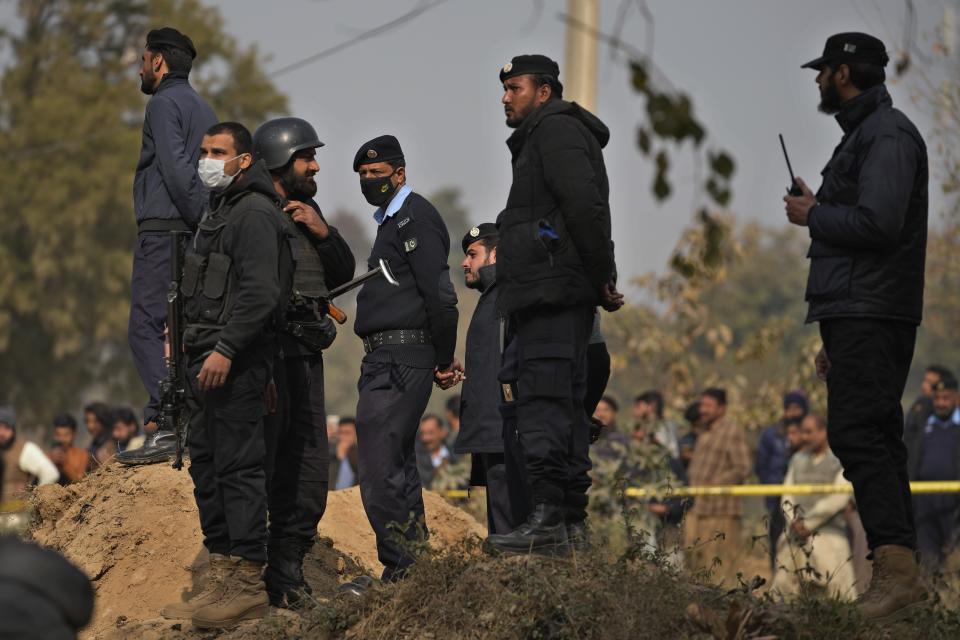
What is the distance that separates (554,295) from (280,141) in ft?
5.80

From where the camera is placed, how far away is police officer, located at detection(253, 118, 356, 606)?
7203 mm

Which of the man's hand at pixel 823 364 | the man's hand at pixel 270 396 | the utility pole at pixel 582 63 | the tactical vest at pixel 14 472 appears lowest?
the tactical vest at pixel 14 472

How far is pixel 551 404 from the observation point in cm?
627

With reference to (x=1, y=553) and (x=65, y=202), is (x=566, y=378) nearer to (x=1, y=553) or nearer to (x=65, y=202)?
(x=1, y=553)

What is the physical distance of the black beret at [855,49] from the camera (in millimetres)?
6344

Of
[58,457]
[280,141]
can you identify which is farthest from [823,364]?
[58,457]

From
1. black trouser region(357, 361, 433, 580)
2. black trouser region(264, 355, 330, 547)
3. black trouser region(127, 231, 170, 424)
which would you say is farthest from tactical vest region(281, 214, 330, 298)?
black trouser region(127, 231, 170, 424)

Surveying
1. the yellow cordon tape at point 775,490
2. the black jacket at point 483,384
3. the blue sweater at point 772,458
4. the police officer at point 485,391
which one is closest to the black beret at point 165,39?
the police officer at point 485,391

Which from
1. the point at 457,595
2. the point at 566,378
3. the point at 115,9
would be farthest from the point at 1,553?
the point at 115,9

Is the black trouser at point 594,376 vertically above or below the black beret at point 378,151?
below

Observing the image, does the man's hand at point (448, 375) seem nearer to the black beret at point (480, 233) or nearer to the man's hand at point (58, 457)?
the black beret at point (480, 233)

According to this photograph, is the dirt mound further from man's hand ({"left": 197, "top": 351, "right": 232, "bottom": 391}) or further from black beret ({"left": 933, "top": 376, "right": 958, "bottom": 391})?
black beret ({"left": 933, "top": 376, "right": 958, "bottom": 391})

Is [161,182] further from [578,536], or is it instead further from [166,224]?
[578,536]

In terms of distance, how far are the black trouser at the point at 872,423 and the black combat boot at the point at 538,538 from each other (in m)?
1.16
